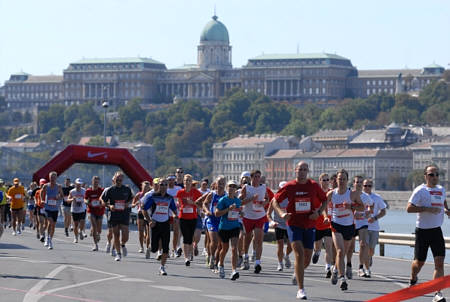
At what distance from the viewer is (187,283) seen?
24.2m

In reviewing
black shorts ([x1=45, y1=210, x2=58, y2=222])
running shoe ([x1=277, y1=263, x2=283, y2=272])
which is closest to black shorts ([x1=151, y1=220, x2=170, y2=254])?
running shoe ([x1=277, y1=263, x2=283, y2=272])

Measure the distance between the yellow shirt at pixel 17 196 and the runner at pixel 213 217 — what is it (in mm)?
16400

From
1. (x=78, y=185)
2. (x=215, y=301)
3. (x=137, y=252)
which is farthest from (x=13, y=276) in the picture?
(x=78, y=185)

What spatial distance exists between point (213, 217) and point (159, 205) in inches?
35.2

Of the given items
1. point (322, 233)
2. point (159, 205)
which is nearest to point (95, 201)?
point (159, 205)

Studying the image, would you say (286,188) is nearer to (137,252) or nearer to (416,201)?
(416,201)

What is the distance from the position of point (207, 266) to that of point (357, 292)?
5972 millimetres

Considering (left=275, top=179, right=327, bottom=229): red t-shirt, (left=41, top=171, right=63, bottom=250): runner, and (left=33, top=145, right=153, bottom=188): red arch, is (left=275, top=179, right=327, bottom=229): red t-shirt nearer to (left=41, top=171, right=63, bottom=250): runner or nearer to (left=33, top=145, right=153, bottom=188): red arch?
(left=41, top=171, right=63, bottom=250): runner

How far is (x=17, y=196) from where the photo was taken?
4338 cm

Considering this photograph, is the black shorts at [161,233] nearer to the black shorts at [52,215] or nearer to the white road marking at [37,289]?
the white road marking at [37,289]

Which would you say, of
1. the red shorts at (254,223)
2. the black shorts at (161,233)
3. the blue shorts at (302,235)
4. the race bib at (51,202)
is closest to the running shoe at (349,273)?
the red shorts at (254,223)

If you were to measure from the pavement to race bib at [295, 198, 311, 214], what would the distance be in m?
1.07

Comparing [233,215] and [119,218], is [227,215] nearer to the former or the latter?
[233,215]

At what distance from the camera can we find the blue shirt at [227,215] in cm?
2583
